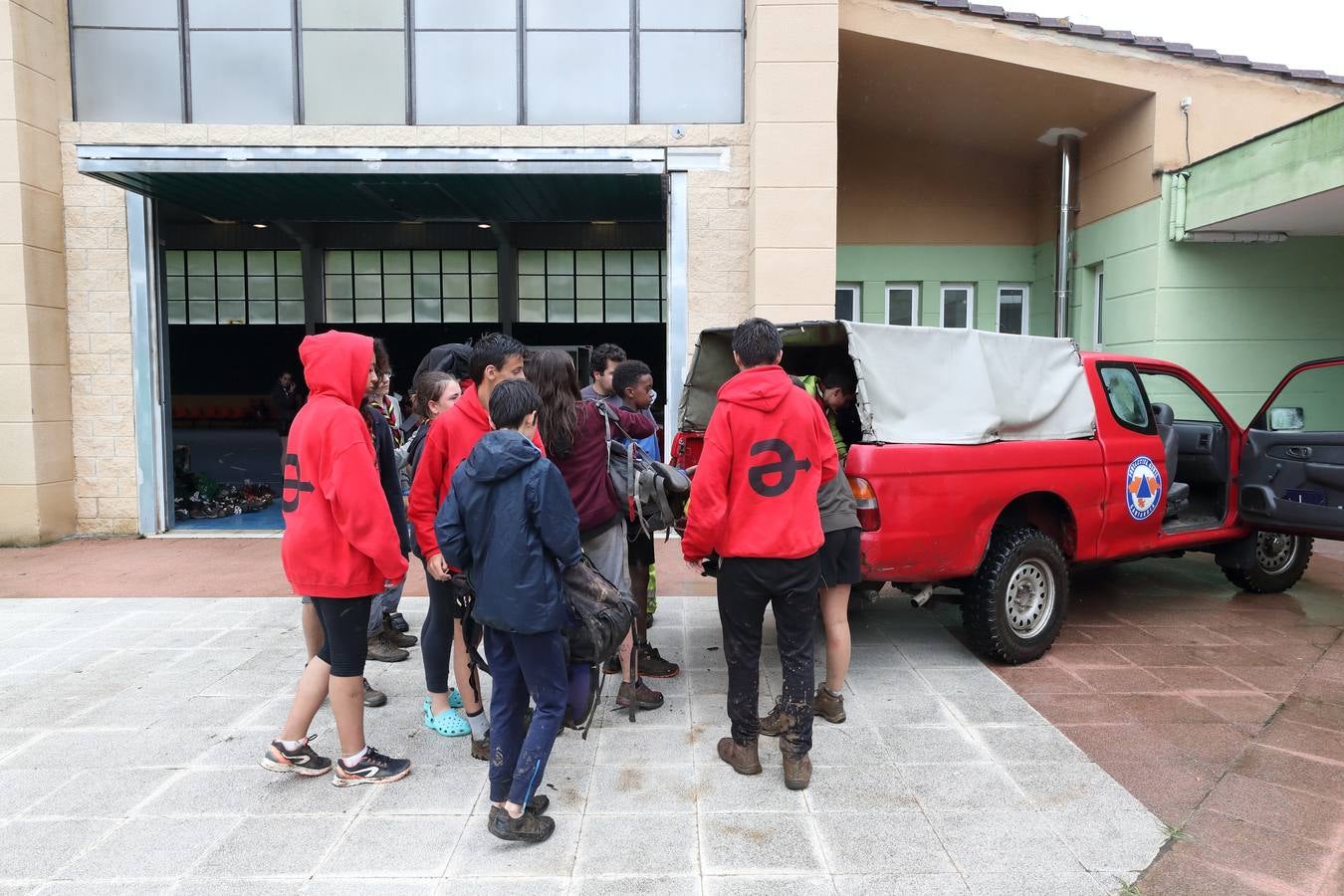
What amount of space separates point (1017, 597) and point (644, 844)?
9.85 ft

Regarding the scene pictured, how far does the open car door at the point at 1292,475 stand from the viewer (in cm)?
563

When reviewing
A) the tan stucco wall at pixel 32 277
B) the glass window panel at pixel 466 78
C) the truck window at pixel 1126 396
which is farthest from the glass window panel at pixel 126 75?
the truck window at pixel 1126 396

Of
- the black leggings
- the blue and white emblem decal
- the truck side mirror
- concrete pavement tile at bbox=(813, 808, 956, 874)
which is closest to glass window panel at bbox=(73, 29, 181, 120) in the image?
the black leggings

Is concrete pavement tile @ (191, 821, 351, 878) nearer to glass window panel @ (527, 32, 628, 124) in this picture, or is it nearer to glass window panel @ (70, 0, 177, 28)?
glass window panel @ (527, 32, 628, 124)

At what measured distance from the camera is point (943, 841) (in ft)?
10.1

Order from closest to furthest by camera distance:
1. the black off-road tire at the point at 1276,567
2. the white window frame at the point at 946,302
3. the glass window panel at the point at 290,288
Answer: the black off-road tire at the point at 1276,567 → the white window frame at the point at 946,302 → the glass window panel at the point at 290,288

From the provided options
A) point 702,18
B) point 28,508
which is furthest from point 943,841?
point 28,508

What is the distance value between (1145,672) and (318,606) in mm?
4538

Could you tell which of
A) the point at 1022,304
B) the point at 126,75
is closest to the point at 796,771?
the point at 126,75

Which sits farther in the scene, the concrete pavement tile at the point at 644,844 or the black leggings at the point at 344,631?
A: the black leggings at the point at 344,631

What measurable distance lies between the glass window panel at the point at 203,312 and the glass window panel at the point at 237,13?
1163 cm

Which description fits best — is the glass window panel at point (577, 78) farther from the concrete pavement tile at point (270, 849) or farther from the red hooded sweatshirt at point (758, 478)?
the concrete pavement tile at point (270, 849)

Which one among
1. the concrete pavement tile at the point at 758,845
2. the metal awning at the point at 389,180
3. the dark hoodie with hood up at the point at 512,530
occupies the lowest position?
the concrete pavement tile at the point at 758,845

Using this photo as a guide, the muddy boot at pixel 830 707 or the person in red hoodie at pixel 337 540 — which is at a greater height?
the person in red hoodie at pixel 337 540
